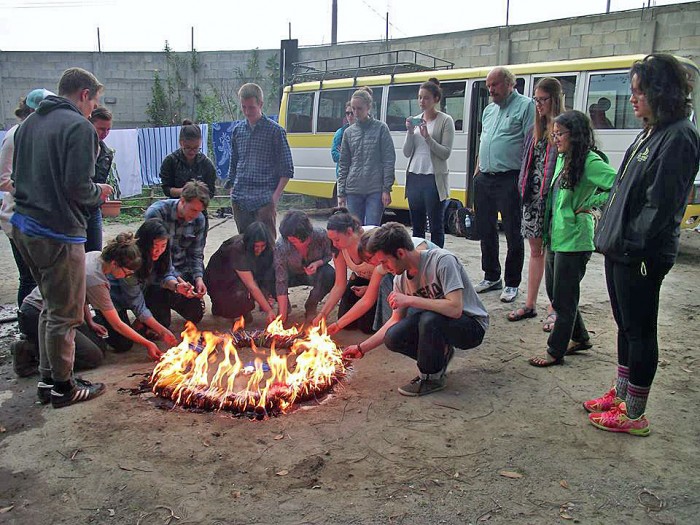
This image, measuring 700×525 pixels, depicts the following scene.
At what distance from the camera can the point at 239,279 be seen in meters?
5.32

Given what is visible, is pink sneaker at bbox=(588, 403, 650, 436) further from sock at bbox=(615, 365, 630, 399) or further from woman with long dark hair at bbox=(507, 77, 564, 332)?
woman with long dark hair at bbox=(507, 77, 564, 332)

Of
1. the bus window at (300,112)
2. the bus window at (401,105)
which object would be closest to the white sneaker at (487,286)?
the bus window at (401,105)

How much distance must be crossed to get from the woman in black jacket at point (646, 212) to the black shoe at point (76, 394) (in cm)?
311

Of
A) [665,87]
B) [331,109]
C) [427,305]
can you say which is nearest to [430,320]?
[427,305]

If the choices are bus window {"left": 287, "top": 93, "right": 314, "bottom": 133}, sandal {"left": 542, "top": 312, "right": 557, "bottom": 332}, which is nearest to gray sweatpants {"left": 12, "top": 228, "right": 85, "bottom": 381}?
sandal {"left": 542, "top": 312, "right": 557, "bottom": 332}

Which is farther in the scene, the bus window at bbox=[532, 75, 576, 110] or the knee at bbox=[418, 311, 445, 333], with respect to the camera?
the bus window at bbox=[532, 75, 576, 110]

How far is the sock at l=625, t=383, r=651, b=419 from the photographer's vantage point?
3035mm

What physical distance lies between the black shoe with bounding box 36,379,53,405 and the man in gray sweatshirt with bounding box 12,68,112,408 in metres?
0.06

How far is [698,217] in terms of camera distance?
27.0 ft

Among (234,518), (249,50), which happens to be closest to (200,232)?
(234,518)

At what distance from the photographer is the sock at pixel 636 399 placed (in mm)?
3035

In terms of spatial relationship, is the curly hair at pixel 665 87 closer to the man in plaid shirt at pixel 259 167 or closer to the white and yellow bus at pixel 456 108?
the man in plaid shirt at pixel 259 167

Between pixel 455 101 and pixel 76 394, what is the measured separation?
805cm

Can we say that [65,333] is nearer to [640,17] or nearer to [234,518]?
[234,518]
